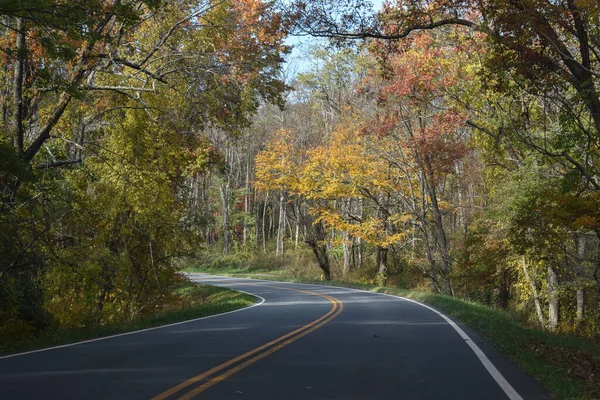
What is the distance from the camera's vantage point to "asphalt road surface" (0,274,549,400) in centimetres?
626

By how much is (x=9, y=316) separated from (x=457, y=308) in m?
11.6

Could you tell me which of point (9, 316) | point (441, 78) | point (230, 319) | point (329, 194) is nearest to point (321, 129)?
point (329, 194)

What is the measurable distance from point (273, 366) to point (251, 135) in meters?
15.1

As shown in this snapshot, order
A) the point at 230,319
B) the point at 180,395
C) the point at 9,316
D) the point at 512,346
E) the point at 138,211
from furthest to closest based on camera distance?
1. the point at 138,211
2. the point at 230,319
3. the point at 9,316
4. the point at 512,346
5. the point at 180,395

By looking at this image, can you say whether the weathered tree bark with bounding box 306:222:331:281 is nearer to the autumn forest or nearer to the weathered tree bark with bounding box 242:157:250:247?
the autumn forest

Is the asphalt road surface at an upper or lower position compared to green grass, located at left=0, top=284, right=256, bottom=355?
upper

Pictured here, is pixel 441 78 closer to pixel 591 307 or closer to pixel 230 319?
pixel 591 307

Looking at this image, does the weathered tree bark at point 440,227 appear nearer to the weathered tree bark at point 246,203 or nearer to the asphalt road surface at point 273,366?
the asphalt road surface at point 273,366

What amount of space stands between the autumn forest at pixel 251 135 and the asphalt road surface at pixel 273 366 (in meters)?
3.35

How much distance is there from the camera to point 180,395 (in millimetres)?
5938

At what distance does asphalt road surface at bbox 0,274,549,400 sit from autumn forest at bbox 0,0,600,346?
3.35 meters

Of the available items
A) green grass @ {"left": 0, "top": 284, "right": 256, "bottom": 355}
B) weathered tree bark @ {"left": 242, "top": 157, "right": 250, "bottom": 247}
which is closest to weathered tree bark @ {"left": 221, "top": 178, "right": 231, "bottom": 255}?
weathered tree bark @ {"left": 242, "top": 157, "right": 250, "bottom": 247}

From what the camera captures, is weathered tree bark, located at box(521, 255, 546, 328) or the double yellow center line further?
weathered tree bark, located at box(521, 255, 546, 328)

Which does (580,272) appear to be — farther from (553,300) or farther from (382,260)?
(382,260)
